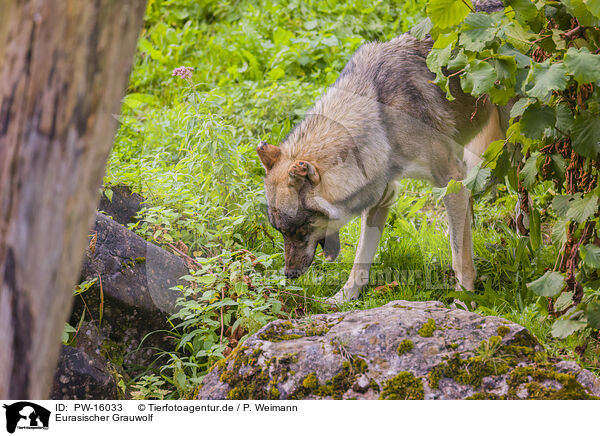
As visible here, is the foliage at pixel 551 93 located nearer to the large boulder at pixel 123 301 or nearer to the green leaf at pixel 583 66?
the green leaf at pixel 583 66

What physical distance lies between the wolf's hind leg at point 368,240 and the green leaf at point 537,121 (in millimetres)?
1891

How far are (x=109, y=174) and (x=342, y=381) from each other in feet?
9.68

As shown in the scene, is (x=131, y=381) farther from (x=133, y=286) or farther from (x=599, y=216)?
(x=599, y=216)

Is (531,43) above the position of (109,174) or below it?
above

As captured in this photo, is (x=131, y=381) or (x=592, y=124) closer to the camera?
(x=592, y=124)

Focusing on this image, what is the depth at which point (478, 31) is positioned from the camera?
2457 mm

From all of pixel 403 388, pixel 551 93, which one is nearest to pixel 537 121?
pixel 551 93

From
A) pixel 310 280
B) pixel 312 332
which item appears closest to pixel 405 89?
pixel 310 280

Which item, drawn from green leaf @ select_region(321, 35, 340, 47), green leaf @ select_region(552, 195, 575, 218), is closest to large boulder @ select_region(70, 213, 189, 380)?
green leaf @ select_region(552, 195, 575, 218)

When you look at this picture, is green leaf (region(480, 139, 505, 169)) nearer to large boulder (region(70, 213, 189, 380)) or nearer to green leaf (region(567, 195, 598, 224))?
green leaf (region(567, 195, 598, 224))

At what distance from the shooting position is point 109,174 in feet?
15.2

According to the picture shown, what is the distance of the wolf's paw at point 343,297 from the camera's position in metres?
4.15

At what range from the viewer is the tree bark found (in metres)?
1.34
